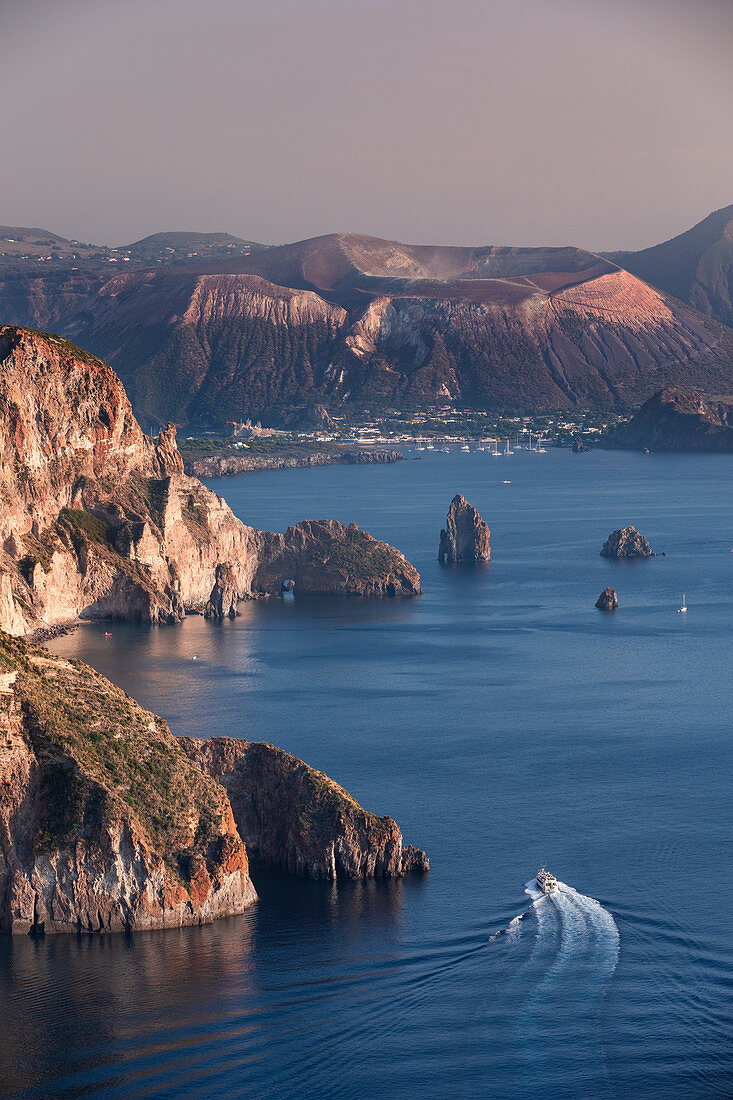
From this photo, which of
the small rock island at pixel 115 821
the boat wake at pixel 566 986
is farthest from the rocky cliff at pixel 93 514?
the boat wake at pixel 566 986

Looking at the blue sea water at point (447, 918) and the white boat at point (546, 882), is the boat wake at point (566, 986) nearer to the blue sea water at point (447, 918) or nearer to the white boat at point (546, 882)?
the blue sea water at point (447, 918)

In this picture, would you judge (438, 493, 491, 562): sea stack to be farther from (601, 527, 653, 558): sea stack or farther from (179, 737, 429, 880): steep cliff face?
(179, 737, 429, 880): steep cliff face

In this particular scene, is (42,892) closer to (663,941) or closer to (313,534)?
(663,941)

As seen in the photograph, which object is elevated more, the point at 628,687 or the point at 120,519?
the point at 120,519

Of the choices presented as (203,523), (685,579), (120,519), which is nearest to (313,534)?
(203,523)

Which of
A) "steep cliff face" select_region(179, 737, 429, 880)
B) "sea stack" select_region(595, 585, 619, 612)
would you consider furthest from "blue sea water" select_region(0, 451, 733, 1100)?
"sea stack" select_region(595, 585, 619, 612)

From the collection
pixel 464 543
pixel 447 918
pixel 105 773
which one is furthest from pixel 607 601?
pixel 105 773
